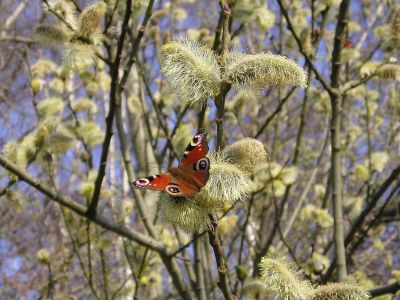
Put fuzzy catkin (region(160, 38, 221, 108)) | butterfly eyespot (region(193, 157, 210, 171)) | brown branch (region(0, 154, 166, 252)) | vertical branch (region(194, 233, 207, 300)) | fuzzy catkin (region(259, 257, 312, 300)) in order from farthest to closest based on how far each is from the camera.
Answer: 1. vertical branch (region(194, 233, 207, 300))
2. brown branch (region(0, 154, 166, 252))
3. fuzzy catkin (region(160, 38, 221, 108))
4. butterfly eyespot (region(193, 157, 210, 171))
5. fuzzy catkin (region(259, 257, 312, 300))

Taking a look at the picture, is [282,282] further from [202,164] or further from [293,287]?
[202,164]

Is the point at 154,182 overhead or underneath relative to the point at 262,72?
underneath

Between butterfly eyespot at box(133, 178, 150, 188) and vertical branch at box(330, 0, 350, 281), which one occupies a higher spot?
vertical branch at box(330, 0, 350, 281)

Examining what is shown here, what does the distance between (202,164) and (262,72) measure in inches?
12.9

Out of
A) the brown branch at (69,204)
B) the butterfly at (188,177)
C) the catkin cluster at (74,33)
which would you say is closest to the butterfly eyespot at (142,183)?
the butterfly at (188,177)

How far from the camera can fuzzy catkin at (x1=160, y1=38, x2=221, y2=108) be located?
174 cm

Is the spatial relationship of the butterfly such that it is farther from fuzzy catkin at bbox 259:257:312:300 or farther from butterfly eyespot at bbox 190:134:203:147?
fuzzy catkin at bbox 259:257:312:300

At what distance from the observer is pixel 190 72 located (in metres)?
1.75

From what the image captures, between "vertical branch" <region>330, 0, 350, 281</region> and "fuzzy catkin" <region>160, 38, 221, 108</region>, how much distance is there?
1055mm

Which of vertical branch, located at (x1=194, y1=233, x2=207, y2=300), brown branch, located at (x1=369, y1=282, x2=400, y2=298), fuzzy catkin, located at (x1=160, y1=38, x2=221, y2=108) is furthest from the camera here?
vertical branch, located at (x1=194, y1=233, x2=207, y2=300)

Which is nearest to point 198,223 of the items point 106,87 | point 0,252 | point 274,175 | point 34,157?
point 34,157

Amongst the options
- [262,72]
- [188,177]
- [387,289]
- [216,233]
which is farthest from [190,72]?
[387,289]

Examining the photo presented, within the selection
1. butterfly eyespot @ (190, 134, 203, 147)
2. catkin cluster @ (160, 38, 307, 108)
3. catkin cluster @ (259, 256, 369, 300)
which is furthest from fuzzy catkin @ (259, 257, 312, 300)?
catkin cluster @ (160, 38, 307, 108)

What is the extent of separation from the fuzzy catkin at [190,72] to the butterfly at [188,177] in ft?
0.48
